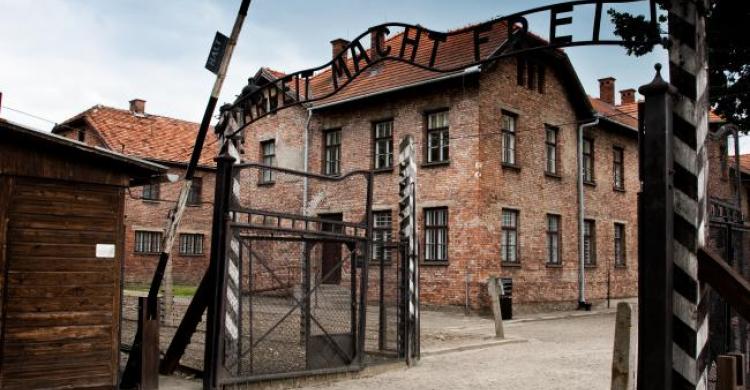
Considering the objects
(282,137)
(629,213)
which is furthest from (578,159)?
(282,137)

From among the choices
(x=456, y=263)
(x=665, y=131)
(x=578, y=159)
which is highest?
(x=578, y=159)

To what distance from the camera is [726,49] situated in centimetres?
1647

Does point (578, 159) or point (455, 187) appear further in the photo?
point (578, 159)

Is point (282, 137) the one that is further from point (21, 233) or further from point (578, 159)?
point (21, 233)

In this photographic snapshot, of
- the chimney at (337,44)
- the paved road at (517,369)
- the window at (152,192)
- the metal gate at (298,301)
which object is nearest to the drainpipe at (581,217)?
the paved road at (517,369)

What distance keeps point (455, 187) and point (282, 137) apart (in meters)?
8.06

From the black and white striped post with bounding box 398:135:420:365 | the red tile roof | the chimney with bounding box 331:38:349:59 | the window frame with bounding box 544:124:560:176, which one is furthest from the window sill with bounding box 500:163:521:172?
the red tile roof

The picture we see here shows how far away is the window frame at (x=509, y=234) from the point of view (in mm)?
21125

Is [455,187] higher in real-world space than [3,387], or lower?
higher

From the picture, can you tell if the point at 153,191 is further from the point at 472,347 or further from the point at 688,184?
the point at 688,184

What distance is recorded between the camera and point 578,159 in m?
24.4

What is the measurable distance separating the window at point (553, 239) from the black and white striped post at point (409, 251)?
13.2 m

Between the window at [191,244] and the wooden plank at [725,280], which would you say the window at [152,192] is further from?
the wooden plank at [725,280]

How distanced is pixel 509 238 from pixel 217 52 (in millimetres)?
13874
